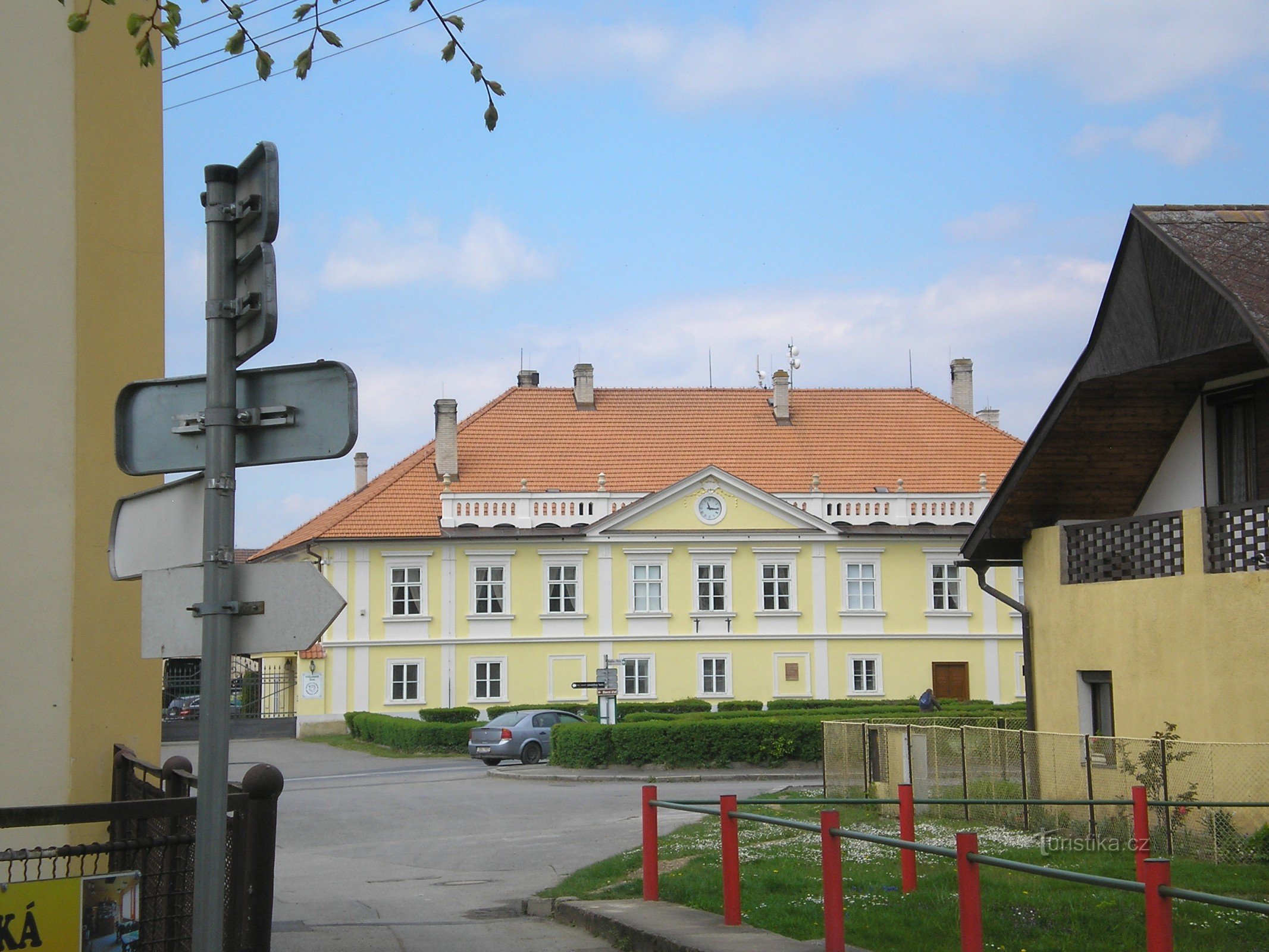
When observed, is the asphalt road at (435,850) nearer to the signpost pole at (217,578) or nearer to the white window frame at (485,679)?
the signpost pole at (217,578)

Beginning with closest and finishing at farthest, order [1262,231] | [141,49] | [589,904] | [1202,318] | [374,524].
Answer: [141,49] < [589,904] < [1202,318] < [1262,231] < [374,524]

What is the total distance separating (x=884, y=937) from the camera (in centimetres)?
995

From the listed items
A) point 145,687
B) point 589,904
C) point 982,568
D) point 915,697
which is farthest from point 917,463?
point 145,687

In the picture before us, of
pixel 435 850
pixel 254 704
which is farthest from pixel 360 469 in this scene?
pixel 435 850

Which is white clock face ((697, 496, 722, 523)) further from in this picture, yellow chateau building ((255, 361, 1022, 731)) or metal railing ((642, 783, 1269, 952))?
metal railing ((642, 783, 1269, 952))

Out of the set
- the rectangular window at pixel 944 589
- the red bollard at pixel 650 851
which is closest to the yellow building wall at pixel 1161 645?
the red bollard at pixel 650 851

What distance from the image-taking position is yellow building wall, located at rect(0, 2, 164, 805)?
843 centimetres

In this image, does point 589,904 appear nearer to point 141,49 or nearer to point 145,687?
point 145,687

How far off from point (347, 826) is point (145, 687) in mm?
13522

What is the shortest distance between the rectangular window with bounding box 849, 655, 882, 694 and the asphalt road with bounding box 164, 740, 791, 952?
1758 cm

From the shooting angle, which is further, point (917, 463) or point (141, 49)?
point (917, 463)

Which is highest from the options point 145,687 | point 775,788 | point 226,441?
point 226,441

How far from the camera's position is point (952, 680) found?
48.9 metres

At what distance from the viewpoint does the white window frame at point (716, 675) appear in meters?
47.8
